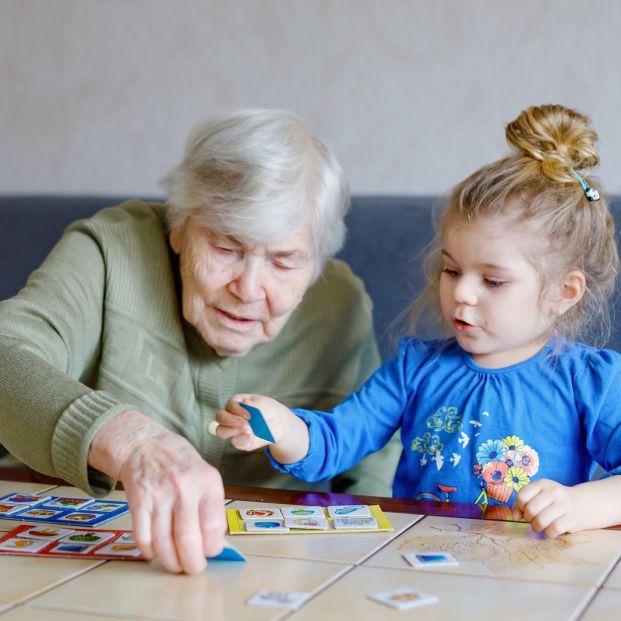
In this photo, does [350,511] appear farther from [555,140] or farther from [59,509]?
[555,140]

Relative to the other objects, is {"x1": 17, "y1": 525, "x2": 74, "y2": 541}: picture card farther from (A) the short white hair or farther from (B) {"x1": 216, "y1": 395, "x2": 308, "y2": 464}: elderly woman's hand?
(A) the short white hair

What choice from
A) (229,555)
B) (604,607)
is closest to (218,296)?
(229,555)

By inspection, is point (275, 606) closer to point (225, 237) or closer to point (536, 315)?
point (536, 315)

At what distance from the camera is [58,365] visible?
5.66 ft

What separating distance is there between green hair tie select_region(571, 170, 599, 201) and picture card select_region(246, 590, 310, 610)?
2.89 ft

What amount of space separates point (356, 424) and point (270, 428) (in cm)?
23

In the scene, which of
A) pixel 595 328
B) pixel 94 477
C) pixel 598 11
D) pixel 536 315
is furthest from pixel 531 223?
pixel 598 11

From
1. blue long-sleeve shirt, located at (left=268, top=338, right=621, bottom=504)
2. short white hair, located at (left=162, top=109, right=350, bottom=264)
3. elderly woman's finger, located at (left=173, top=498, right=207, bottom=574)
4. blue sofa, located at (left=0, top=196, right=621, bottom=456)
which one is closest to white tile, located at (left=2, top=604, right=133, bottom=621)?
elderly woman's finger, located at (left=173, top=498, right=207, bottom=574)

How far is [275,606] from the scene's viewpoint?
98 centimetres

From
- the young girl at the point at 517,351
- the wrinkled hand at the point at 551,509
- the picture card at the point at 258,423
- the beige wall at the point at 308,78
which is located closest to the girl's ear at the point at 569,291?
the young girl at the point at 517,351

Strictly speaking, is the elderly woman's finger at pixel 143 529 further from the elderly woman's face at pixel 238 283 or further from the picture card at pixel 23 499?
the elderly woman's face at pixel 238 283

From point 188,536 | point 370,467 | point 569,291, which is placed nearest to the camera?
point 188,536

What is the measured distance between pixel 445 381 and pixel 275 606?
78 cm

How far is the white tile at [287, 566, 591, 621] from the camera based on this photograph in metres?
0.96
